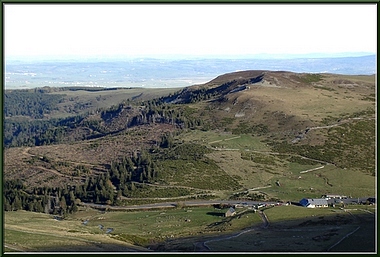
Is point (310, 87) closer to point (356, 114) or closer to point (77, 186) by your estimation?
point (356, 114)

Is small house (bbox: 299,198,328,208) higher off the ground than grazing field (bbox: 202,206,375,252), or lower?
lower

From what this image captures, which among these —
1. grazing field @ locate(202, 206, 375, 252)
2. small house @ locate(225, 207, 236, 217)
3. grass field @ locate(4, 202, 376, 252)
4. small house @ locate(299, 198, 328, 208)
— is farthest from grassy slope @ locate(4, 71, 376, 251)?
small house @ locate(299, 198, 328, 208)

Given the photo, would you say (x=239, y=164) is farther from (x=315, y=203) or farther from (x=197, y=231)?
(x=197, y=231)

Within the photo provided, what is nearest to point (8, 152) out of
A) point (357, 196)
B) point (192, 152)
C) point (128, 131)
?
Result: point (128, 131)

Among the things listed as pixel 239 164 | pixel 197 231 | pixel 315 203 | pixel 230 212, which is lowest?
pixel 230 212

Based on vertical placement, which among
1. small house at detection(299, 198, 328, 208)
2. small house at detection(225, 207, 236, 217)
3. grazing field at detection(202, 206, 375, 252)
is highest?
grazing field at detection(202, 206, 375, 252)

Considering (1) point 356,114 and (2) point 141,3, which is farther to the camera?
(1) point 356,114


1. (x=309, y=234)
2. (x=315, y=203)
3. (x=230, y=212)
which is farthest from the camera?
(x=315, y=203)

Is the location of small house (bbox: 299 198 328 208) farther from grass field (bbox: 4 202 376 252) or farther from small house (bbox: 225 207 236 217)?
small house (bbox: 225 207 236 217)

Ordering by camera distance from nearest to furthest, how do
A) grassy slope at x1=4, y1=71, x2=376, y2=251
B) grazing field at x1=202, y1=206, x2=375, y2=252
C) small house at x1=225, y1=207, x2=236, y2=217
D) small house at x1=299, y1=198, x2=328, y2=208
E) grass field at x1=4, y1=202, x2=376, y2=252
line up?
grazing field at x1=202, y1=206, x2=375, y2=252 < grass field at x1=4, y1=202, x2=376, y2=252 < grassy slope at x1=4, y1=71, x2=376, y2=251 < small house at x1=225, y1=207, x2=236, y2=217 < small house at x1=299, y1=198, x2=328, y2=208

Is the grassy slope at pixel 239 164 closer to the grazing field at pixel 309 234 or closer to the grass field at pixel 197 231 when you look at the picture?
the grass field at pixel 197 231

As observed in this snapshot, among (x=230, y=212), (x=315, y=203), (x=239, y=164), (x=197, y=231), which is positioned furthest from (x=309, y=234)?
(x=239, y=164)
